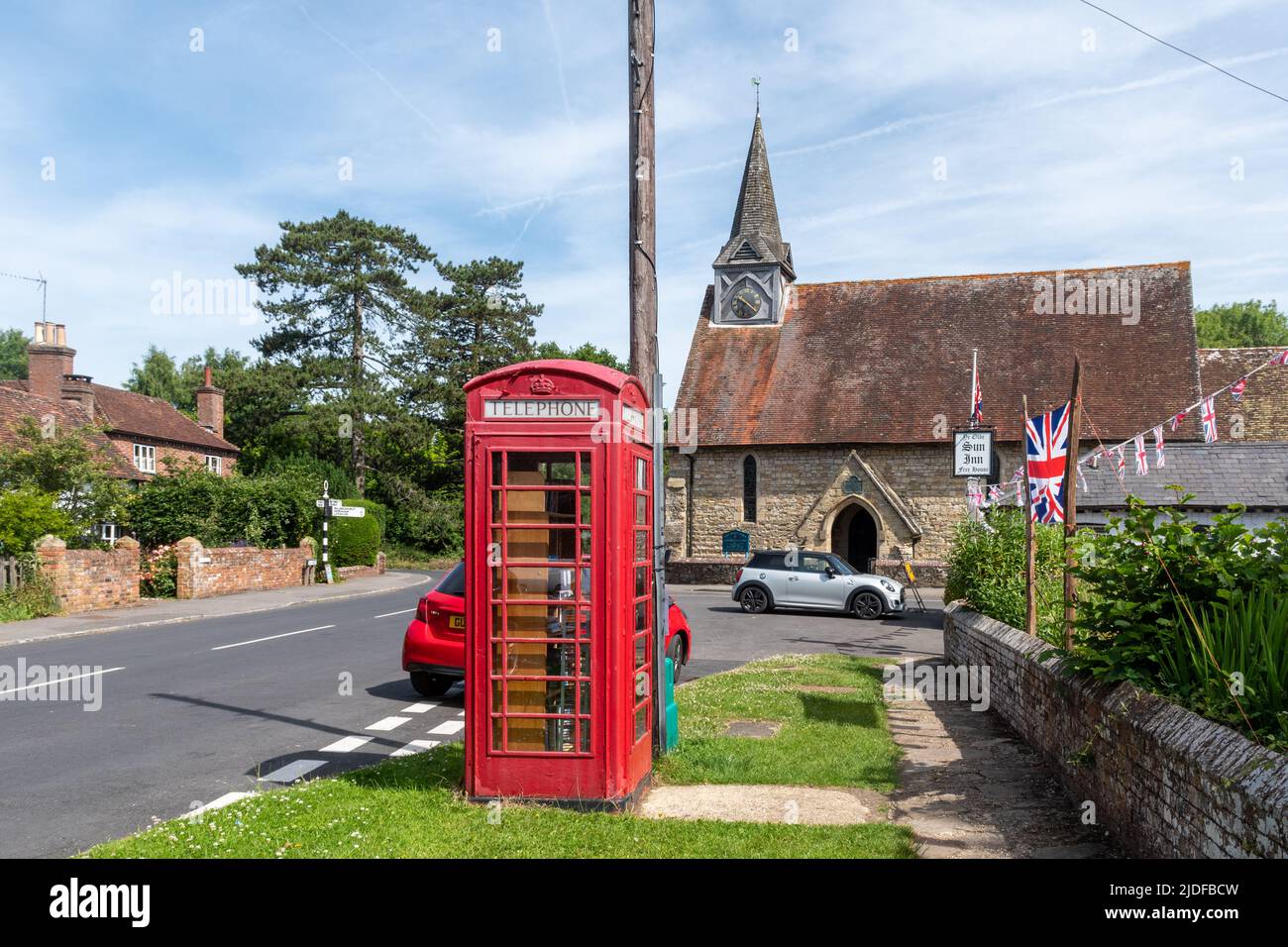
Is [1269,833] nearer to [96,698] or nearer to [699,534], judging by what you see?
[96,698]

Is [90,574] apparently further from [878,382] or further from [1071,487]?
[878,382]

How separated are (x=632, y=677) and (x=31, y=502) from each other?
20.9m

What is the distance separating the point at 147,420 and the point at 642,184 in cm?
4934

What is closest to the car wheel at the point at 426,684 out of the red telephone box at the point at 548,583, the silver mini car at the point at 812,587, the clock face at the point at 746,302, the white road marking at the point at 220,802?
the white road marking at the point at 220,802

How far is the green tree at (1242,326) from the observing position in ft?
229

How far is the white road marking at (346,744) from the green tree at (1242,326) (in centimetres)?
7121

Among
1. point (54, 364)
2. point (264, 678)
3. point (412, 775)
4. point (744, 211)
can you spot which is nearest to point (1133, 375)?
point (744, 211)

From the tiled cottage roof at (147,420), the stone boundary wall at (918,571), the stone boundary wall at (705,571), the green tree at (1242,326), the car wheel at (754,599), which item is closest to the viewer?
the car wheel at (754,599)

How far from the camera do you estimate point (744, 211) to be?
42312 millimetres

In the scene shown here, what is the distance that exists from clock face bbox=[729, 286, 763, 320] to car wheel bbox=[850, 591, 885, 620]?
2023 centimetres

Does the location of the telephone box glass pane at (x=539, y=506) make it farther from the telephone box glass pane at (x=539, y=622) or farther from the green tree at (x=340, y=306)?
the green tree at (x=340, y=306)

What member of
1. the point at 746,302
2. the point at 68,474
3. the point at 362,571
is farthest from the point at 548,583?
the point at 746,302

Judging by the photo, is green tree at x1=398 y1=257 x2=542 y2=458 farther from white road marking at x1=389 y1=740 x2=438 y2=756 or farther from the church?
white road marking at x1=389 y1=740 x2=438 y2=756

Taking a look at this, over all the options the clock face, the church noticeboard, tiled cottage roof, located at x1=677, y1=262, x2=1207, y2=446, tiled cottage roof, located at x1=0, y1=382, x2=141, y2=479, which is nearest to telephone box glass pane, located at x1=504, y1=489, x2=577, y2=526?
the church noticeboard
